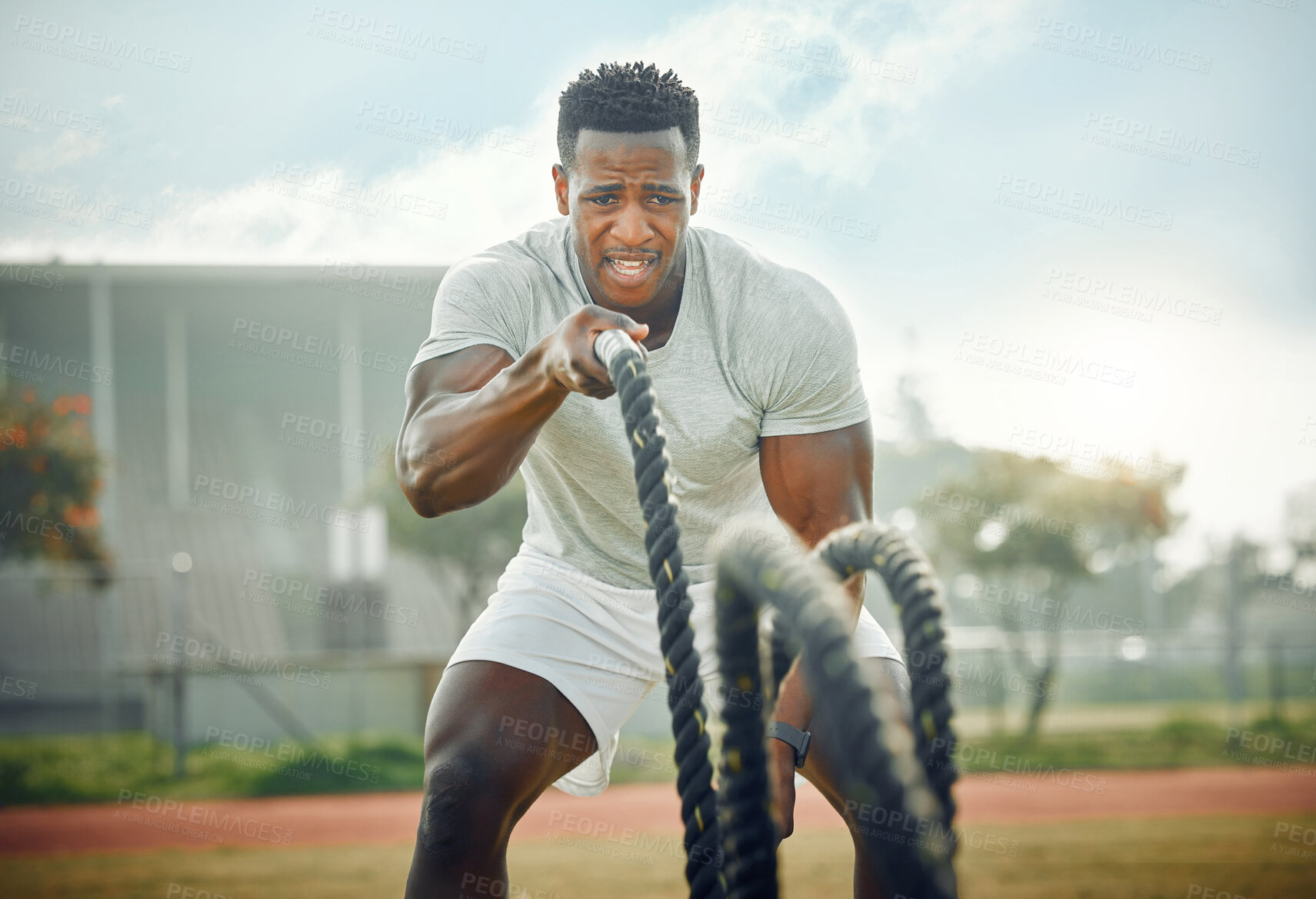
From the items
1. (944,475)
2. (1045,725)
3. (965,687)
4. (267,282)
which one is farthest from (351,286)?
(1045,725)

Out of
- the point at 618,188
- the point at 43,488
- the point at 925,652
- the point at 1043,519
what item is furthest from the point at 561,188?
the point at 1043,519

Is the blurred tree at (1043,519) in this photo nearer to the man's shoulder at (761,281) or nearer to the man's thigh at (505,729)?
the man's shoulder at (761,281)

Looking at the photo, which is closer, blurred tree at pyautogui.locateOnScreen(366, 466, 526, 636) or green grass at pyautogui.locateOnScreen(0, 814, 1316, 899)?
green grass at pyautogui.locateOnScreen(0, 814, 1316, 899)

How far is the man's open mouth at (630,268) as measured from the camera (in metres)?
2.35

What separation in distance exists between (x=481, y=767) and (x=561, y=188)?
1.36m

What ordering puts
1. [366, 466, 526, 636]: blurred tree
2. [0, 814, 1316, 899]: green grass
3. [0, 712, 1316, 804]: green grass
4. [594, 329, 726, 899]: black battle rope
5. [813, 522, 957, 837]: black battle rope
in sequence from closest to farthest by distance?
[813, 522, 957, 837]: black battle rope
[594, 329, 726, 899]: black battle rope
[0, 814, 1316, 899]: green grass
[0, 712, 1316, 804]: green grass
[366, 466, 526, 636]: blurred tree

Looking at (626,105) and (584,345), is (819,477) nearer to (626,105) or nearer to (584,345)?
(626,105)

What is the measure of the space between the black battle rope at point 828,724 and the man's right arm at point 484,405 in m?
0.45

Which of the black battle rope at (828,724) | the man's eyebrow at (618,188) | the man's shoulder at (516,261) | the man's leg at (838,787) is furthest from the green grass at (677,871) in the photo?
the black battle rope at (828,724)

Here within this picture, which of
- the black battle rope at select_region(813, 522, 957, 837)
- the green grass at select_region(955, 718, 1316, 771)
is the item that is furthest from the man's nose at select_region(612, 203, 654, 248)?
the green grass at select_region(955, 718, 1316, 771)

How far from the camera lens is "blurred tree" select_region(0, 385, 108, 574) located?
35.6ft

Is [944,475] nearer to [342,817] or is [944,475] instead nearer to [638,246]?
[342,817]

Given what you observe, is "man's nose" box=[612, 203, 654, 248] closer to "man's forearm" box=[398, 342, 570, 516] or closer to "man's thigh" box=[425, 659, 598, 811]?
"man's forearm" box=[398, 342, 570, 516]

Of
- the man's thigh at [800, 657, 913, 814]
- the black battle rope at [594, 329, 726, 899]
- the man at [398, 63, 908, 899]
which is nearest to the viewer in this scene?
the black battle rope at [594, 329, 726, 899]
